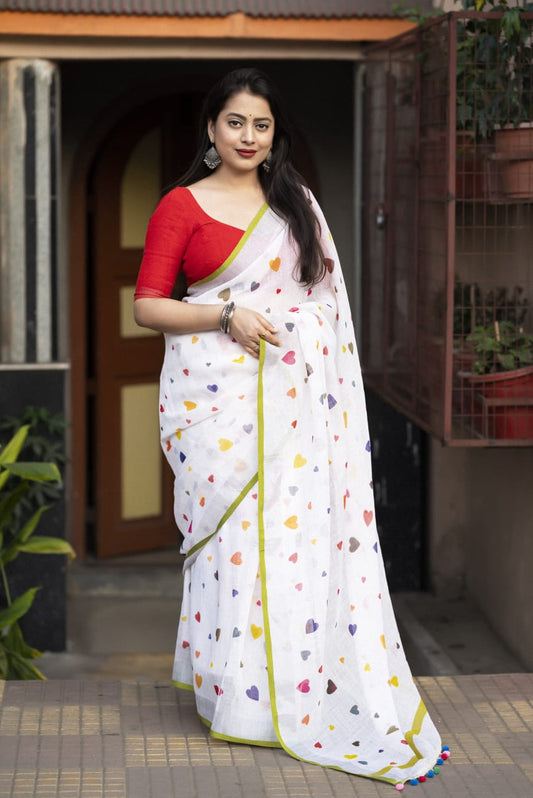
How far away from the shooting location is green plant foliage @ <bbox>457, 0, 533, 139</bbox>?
472 cm

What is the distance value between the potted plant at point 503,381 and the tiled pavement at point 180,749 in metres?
0.95

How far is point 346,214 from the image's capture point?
7.08 meters

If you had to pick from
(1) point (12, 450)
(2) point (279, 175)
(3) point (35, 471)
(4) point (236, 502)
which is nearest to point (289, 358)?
(4) point (236, 502)

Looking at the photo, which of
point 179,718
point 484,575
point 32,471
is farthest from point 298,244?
point 484,575

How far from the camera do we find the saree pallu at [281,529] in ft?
11.7

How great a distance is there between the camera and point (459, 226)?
494 cm

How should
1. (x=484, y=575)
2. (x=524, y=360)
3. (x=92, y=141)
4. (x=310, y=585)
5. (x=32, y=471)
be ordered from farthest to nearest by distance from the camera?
(x=92, y=141) → (x=484, y=575) → (x=32, y=471) → (x=524, y=360) → (x=310, y=585)

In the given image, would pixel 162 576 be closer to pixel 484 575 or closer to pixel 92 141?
pixel 484 575

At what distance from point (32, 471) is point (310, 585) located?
2180mm

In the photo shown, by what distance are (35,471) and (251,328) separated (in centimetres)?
219

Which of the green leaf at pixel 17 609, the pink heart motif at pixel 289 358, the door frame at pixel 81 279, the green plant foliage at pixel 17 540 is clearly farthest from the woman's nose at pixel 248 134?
the door frame at pixel 81 279

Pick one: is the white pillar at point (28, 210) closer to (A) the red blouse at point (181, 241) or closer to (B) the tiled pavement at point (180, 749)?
(B) the tiled pavement at point (180, 749)

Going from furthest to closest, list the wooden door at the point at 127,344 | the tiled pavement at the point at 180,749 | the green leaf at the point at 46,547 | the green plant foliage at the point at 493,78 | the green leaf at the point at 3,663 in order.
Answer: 1. the wooden door at the point at 127,344
2. the green leaf at the point at 46,547
3. the green leaf at the point at 3,663
4. the green plant foliage at the point at 493,78
5. the tiled pavement at the point at 180,749

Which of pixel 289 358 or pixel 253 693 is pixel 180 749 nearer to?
pixel 253 693
